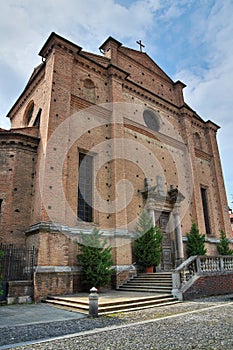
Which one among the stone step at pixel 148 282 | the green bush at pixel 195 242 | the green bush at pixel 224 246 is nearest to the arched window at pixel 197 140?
the green bush at pixel 224 246

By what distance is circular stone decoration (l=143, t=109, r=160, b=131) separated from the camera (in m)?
17.5

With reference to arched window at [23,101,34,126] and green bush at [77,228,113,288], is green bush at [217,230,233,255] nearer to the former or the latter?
green bush at [77,228,113,288]

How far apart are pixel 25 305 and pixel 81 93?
10.5 m

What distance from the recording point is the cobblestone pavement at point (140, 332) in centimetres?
431

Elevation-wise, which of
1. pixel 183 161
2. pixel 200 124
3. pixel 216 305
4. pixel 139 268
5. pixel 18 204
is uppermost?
pixel 200 124

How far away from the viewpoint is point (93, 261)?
407 inches

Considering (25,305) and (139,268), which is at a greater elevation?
→ (139,268)

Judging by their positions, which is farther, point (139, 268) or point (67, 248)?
point (139, 268)

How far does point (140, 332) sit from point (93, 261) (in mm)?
5442

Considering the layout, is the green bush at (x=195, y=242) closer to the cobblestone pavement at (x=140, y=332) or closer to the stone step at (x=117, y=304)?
the stone step at (x=117, y=304)

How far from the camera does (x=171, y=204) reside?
614 inches

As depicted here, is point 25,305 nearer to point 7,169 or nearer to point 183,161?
point 7,169

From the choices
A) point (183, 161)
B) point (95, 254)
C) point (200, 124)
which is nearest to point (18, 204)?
point (95, 254)

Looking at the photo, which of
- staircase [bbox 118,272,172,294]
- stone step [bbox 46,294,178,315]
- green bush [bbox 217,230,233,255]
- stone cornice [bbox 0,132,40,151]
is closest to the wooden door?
staircase [bbox 118,272,172,294]
